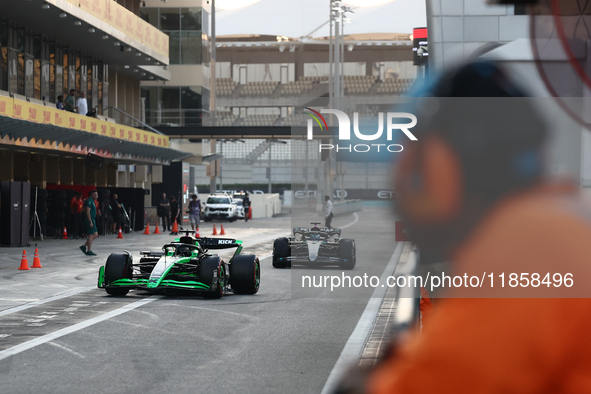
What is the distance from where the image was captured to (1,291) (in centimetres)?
1351

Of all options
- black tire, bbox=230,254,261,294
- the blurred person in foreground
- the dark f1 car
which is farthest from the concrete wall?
black tire, bbox=230,254,261,294

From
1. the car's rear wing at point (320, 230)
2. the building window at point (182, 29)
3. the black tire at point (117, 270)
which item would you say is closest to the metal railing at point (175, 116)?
the building window at point (182, 29)

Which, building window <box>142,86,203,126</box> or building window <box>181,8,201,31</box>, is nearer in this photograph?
building window <box>142,86,203,126</box>

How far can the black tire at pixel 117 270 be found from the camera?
12758 mm

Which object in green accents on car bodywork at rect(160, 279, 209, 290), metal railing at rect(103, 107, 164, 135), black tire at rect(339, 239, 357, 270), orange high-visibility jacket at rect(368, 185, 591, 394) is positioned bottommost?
green accents on car bodywork at rect(160, 279, 209, 290)

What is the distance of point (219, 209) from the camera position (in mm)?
45969

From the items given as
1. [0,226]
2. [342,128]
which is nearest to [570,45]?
[342,128]

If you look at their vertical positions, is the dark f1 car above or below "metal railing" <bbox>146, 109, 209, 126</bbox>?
below

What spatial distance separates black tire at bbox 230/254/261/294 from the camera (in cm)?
1297

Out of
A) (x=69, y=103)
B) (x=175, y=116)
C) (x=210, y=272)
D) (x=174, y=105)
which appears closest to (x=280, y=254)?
(x=210, y=272)

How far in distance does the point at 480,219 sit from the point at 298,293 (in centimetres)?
246

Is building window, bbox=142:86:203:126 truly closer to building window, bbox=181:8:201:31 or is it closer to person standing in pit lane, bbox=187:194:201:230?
building window, bbox=181:8:201:31

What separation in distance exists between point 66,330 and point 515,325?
898cm

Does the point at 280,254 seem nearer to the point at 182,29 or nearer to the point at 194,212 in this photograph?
the point at 194,212
